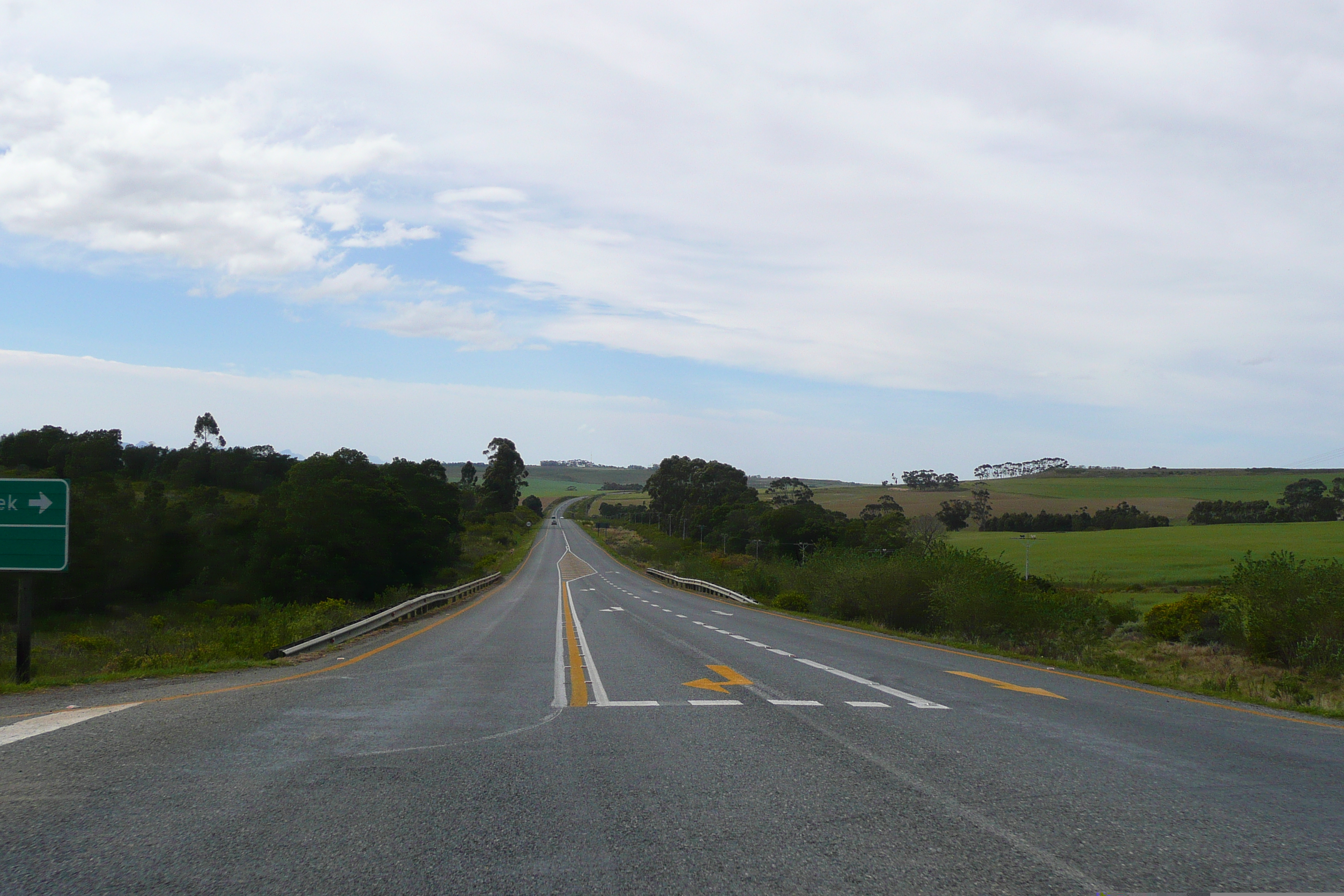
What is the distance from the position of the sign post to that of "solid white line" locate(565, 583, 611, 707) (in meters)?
6.24

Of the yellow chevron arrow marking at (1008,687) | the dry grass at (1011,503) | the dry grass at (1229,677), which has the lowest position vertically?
the dry grass at (1229,677)

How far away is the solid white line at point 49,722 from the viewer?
6.47 meters

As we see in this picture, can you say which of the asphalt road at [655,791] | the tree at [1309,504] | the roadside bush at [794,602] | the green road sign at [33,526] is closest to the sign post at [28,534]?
the green road sign at [33,526]

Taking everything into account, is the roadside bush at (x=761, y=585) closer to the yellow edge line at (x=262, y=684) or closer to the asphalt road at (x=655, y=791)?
the yellow edge line at (x=262, y=684)

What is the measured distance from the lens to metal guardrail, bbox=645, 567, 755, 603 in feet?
131

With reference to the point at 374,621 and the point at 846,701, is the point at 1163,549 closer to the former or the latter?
the point at 374,621

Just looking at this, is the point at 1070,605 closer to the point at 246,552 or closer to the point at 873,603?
the point at 873,603

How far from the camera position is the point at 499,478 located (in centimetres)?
14062

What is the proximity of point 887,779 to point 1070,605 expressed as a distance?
61.4ft

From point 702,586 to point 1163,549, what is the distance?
4336 centimetres

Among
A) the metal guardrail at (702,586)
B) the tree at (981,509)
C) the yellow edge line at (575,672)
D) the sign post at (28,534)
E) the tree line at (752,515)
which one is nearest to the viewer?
the yellow edge line at (575,672)

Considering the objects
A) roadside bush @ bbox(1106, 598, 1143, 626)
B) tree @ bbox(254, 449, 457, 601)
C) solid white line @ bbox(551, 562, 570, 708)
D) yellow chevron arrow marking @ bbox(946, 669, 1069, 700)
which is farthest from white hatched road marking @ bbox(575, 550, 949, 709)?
tree @ bbox(254, 449, 457, 601)

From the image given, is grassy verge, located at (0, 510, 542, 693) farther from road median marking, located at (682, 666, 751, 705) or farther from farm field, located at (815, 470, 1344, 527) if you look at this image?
farm field, located at (815, 470, 1344, 527)

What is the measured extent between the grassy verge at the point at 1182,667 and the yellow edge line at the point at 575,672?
7946 millimetres
